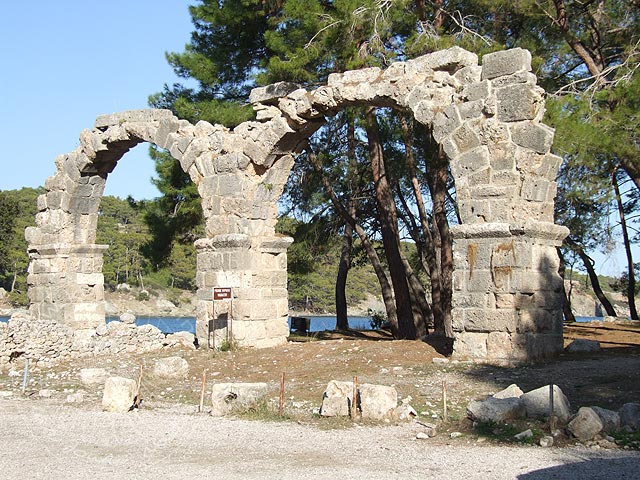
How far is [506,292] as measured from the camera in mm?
9867

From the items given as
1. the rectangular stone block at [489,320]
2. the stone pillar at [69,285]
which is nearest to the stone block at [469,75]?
the rectangular stone block at [489,320]

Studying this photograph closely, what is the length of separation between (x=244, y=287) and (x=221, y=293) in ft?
1.67

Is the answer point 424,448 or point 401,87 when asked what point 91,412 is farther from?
point 401,87

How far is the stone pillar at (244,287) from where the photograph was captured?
12750mm

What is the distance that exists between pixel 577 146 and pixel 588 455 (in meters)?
6.66

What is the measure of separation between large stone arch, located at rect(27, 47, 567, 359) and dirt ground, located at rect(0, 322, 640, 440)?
2.18 ft

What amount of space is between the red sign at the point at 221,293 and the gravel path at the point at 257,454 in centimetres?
490

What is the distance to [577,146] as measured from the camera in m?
11.5

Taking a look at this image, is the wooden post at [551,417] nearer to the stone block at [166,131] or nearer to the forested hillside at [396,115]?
the forested hillside at [396,115]

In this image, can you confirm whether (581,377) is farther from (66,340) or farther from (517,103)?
(66,340)

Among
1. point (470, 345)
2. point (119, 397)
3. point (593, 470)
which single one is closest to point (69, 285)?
point (119, 397)

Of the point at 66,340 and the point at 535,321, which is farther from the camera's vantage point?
the point at 66,340

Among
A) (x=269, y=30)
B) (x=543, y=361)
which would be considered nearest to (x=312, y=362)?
(x=543, y=361)

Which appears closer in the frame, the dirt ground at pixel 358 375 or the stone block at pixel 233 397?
the stone block at pixel 233 397
